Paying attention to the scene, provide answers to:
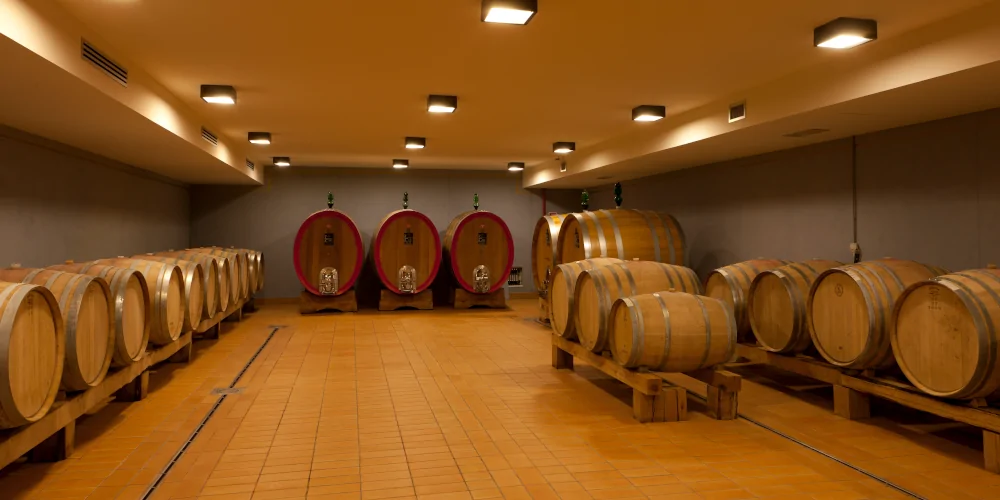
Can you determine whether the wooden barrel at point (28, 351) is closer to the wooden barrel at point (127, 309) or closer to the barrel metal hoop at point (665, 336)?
the wooden barrel at point (127, 309)

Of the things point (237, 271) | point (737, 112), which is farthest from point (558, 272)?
point (237, 271)

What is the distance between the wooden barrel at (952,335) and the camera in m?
3.31

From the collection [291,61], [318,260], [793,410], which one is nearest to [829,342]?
[793,410]

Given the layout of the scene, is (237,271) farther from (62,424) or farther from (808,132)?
(808,132)

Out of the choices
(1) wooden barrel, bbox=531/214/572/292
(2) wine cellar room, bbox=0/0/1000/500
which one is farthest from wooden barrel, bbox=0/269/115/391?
(1) wooden barrel, bbox=531/214/572/292

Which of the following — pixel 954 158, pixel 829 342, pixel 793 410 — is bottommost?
pixel 793 410

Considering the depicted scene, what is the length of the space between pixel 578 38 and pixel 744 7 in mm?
1001

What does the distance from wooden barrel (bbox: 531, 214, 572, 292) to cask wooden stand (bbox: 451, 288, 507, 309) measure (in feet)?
3.84

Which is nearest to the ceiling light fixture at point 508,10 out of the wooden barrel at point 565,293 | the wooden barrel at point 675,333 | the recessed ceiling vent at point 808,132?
the wooden barrel at point 675,333

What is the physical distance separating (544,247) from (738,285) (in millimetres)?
4106

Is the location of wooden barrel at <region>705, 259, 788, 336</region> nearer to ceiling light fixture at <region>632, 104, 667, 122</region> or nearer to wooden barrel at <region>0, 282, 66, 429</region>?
ceiling light fixture at <region>632, 104, 667, 122</region>

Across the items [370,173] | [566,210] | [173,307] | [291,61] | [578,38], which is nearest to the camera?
[578,38]

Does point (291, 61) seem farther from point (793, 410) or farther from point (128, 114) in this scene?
point (793, 410)

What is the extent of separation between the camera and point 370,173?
38.5 ft
